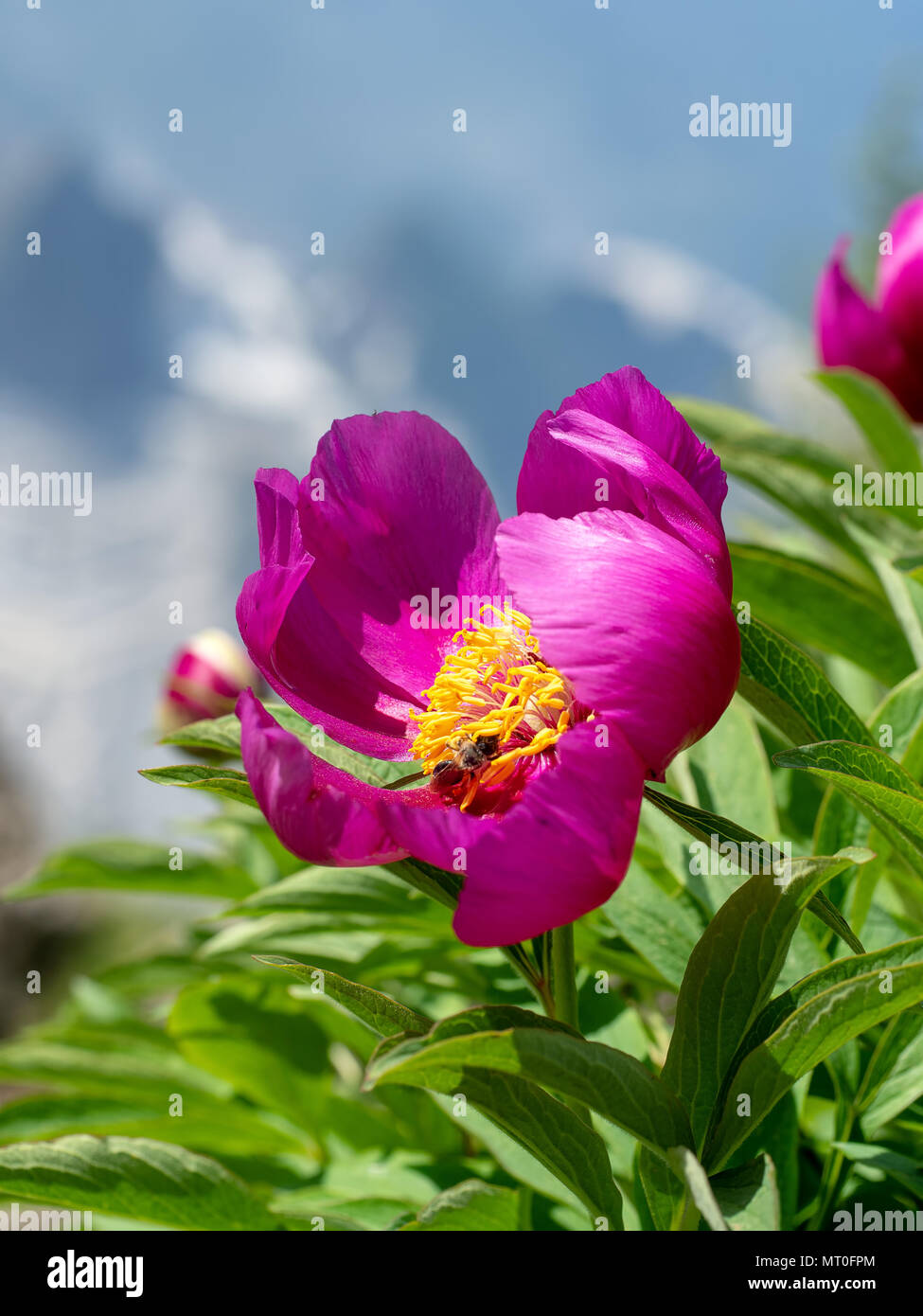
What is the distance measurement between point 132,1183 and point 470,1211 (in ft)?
0.62

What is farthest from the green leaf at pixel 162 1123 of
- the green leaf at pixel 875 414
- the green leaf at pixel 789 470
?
the green leaf at pixel 875 414

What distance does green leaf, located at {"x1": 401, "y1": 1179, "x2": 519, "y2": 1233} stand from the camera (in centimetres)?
55

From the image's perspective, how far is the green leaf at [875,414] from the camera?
1116 mm

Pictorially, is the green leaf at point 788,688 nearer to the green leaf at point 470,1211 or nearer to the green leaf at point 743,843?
the green leaf at point 743,843

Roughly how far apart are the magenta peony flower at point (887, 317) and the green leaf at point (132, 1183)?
1.06 m

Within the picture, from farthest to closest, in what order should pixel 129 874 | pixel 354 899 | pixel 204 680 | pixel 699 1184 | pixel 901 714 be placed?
pixel 204 680 < pixel 129 874 < pixel 354 899 < pixel 901 714 < pixel 699 1184

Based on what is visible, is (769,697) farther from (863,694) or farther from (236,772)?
(863,694)

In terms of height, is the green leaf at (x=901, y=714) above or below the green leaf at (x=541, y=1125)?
above

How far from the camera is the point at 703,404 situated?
115 centimetres

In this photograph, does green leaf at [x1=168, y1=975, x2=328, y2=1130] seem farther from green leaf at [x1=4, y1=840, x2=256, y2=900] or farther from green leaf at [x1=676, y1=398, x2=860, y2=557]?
green leaf at [x1=676, y1=398, x2=860, y2=557]

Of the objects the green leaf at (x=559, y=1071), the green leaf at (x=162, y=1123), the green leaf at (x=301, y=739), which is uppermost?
the green leaf at (x=301, y=739)

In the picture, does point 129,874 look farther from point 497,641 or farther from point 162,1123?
point 497,641

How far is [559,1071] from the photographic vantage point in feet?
1.36

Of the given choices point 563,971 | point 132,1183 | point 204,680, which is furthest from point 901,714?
point 204,680
